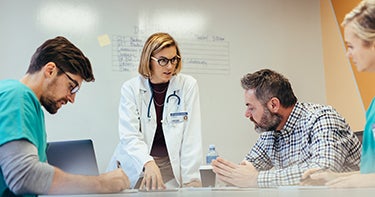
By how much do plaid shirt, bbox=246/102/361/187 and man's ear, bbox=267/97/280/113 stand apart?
0.22 ft

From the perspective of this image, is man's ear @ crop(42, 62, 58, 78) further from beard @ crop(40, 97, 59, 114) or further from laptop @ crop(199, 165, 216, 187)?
laptop @ crop(199, 165, 216, 187)

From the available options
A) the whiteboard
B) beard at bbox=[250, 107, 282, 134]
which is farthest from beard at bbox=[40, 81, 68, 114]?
the whiteboard

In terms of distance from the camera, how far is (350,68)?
2979 millimetres

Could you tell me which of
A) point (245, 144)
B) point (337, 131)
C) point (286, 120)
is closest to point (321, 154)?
point (337, 131)

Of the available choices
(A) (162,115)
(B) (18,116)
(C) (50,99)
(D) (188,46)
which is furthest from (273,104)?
(D) (188,46)

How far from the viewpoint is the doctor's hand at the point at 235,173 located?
3.93 ft

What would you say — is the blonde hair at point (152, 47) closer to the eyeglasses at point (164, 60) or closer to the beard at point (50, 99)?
the eyeglasses at point (164, 60)

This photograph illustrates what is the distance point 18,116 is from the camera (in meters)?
1.02

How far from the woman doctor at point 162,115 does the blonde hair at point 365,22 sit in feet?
3.48

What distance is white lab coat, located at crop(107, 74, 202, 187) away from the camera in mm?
1950

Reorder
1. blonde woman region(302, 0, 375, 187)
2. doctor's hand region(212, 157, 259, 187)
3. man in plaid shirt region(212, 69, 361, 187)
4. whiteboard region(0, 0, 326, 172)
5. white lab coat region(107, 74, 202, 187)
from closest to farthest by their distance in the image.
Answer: blonde woman region(302, 0, 375, 187)
doctor's hand region(212, 157, 259, 187)
man in plaid shirt region(212, 69, 361, 187)
white lab coat region(107, 74, 202, 187)
whiteboard region(0, 0, 326, 172)

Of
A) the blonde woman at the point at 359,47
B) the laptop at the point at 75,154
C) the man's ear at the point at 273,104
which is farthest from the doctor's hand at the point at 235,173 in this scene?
the laptop at the point at 75,154

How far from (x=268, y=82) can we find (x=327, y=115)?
0.28 metres

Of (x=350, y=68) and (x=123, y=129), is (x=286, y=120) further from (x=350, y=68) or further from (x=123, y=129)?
(x=350, y=68)
